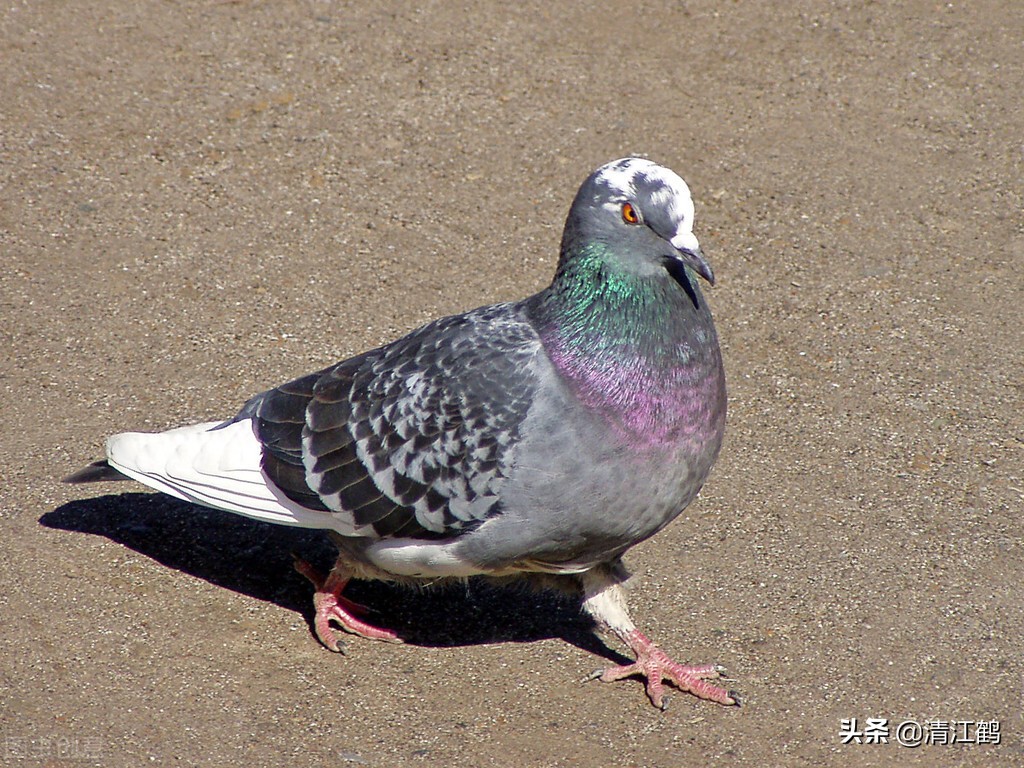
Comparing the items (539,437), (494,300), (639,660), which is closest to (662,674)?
(639,660)

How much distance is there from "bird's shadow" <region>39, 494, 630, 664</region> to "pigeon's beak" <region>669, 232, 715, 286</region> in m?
1.44

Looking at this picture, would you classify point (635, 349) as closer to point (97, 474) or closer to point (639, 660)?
point (639, 660)

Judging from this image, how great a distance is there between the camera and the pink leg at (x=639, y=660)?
446cm

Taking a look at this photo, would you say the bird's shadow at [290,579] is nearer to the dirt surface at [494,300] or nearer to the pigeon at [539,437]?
the dirt surface at [494,300]

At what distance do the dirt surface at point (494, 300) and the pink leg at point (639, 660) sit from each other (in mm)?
73

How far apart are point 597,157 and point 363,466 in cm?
351

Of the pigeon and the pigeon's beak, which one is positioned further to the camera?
the pigeon

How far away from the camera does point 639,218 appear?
13.1 feet

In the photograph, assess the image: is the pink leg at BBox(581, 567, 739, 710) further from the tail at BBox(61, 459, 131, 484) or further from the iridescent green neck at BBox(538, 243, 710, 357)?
the tail at BBox(61, 459, 131, 484)

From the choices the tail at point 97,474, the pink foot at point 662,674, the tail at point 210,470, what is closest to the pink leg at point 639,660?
the pink foot at point 662,674

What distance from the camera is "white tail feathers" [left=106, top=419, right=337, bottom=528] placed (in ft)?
15.2

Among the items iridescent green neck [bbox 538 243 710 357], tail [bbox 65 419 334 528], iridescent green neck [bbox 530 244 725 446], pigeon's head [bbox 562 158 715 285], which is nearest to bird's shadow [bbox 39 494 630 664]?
tail [bbox 65 419 334 528]

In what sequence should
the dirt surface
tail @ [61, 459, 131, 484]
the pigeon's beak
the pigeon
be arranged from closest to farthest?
the pigeon's beak
the pigeon
the dirt surface
tail @ [61, 459, 131, 484]

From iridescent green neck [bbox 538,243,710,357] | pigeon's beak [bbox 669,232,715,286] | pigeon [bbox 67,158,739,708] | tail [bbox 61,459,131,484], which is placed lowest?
tail [bbox 61,459,131,484]
